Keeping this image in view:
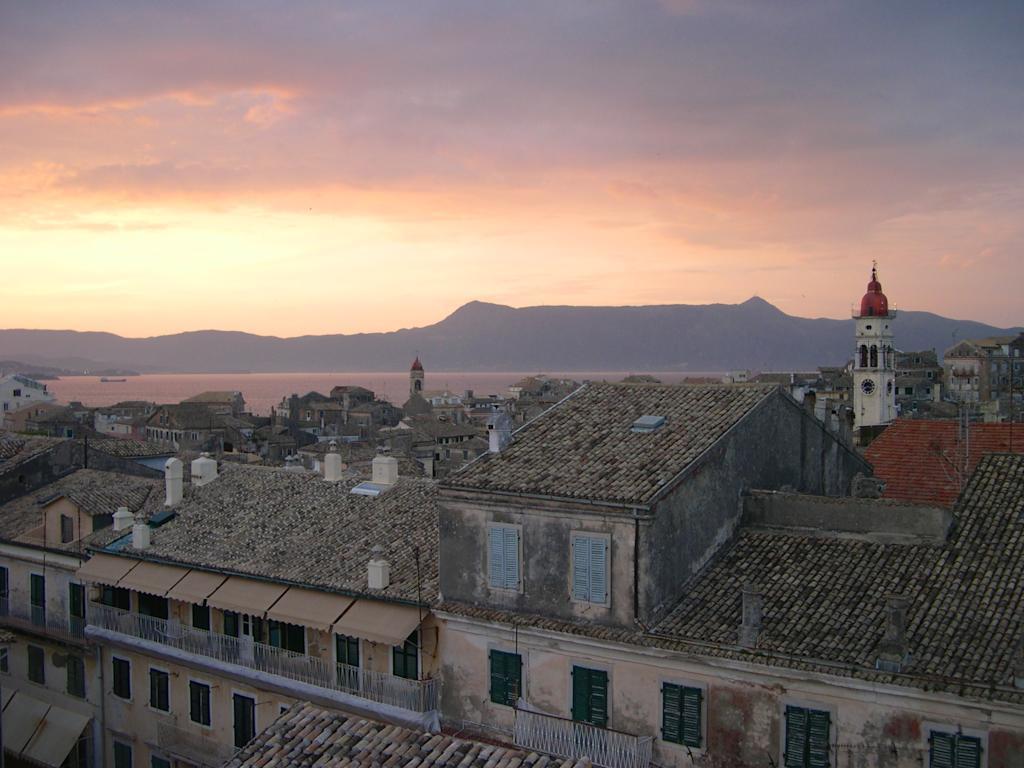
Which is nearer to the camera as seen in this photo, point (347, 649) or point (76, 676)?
point (347, 649)

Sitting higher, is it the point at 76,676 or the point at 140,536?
the point at 140,536

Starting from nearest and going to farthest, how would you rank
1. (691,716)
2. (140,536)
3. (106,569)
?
(691,716)
(106,569)
(140,536)

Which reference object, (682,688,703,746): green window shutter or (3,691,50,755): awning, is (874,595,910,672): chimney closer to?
(682,688,703,746): green window shutter

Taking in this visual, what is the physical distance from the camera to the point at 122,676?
3028 centimetres

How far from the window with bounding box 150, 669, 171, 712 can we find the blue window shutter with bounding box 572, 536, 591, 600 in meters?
14.9

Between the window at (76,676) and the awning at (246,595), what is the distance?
894cm

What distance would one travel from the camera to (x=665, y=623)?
19.5 m

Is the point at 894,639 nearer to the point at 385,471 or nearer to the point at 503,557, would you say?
the point at 503,557

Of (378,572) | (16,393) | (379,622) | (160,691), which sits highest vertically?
(378,572)

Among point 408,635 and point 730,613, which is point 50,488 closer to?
point 408,635

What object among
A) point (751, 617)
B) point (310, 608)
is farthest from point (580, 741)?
point (310, 608)

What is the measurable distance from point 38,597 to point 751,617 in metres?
25.6

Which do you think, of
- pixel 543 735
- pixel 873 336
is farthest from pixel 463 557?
pixel 873 336

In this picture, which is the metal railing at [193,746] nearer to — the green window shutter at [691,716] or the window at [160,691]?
the window at [160,691]
